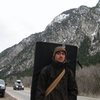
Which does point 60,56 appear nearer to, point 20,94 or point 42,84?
point 42,84

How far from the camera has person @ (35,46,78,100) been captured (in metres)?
6.84

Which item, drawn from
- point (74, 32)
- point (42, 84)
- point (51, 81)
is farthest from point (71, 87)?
point (74, 32)

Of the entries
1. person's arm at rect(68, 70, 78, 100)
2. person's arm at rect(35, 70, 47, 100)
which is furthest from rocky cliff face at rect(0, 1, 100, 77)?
person's arm at rect(35, 70, 47, 100)

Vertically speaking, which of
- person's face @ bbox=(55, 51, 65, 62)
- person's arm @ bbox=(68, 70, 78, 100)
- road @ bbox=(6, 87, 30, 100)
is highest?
person's face @ bbox=(55, 51, 65, 62)

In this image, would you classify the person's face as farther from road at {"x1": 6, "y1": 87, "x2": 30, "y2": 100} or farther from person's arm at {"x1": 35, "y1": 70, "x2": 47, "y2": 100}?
road at {"x1": 6, "y1": 87, "x2": 30, "y2": 100}

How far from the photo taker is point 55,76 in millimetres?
6875

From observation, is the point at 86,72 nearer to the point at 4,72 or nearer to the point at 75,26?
the point at 75,26

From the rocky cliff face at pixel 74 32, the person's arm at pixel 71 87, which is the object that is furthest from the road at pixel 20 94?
the rocky cliff face at pixel 74 32

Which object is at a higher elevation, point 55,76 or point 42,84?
point 55,76

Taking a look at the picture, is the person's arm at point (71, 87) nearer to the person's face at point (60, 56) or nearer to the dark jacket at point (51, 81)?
the dark jacket at point (51, 81)

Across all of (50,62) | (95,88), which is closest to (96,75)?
(95,88)

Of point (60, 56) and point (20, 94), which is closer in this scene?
point (60, 56)

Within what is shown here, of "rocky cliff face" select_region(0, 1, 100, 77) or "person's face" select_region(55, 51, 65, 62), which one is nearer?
"person's face" select_region(55, 51, 65, 62)

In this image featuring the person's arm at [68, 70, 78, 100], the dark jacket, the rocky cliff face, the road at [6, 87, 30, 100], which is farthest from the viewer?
the rocky cliff face
